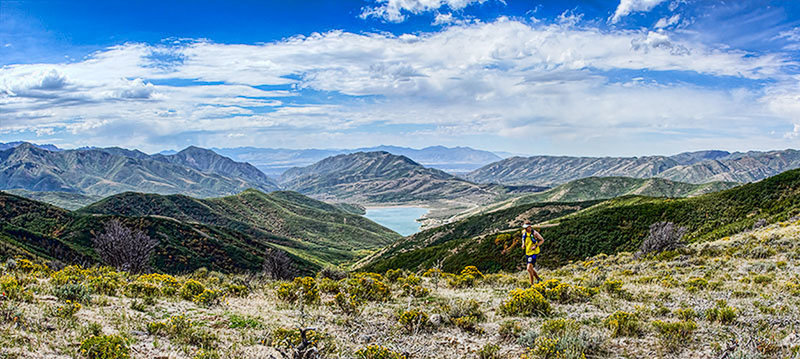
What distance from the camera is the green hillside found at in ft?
141

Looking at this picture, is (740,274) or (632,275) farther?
(632,275)

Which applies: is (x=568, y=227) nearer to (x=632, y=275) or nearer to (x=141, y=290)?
(x=632, y=275)

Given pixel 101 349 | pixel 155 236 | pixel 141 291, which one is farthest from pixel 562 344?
pixel 155 236

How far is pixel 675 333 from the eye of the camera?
8.20 metres

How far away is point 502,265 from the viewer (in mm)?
56625

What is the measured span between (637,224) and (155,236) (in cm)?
9986

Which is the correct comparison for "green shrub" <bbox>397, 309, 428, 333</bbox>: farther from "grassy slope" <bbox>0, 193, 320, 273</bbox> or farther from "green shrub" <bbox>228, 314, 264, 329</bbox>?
"grassy slope" <bbox>0, 193, 320, 273</bbox>

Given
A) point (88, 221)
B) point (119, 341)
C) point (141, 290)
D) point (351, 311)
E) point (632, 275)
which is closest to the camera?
point (119, 341)

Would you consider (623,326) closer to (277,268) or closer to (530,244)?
(530,244)

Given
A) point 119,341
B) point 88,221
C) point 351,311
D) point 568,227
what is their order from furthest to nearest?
A: point 88,221
point 568,227
point 351,311
point 119,341

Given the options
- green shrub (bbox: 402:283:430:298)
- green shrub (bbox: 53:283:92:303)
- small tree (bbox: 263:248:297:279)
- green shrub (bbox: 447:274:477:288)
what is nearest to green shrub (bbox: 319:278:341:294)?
green shrub (bbox: 402:283:430:298)

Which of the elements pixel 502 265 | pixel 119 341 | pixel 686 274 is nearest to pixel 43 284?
pixel 119 341

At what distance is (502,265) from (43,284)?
52.7 meters

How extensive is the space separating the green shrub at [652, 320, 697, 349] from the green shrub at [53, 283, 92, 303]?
1398 centimetres
